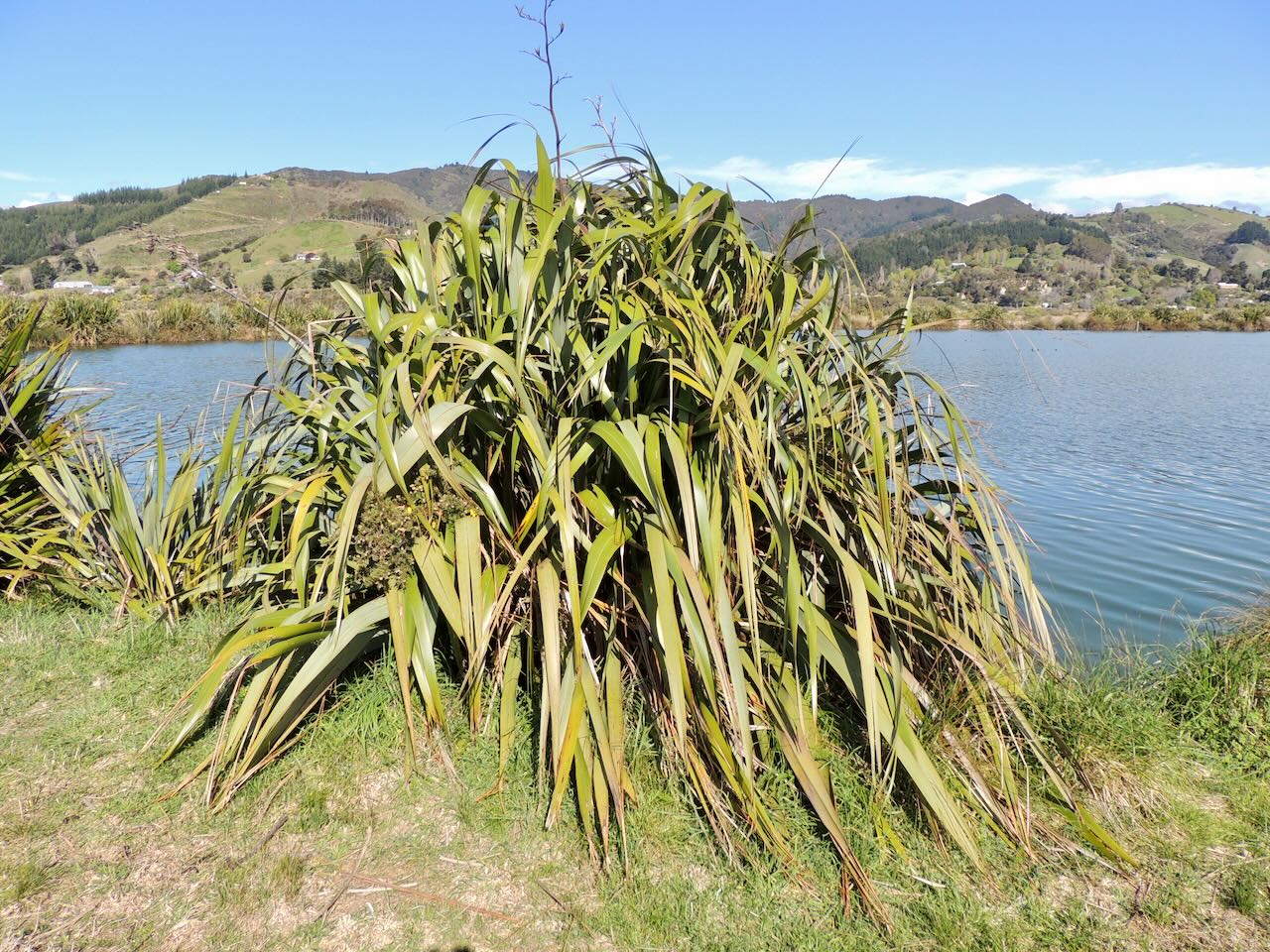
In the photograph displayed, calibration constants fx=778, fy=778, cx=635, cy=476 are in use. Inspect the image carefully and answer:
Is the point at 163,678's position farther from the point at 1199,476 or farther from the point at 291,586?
the point at 1199,476

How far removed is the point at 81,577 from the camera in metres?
4.13

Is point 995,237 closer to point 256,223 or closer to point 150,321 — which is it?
point 150,321

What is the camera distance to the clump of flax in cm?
244

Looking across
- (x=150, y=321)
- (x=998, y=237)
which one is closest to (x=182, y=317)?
(x=150, y=321)

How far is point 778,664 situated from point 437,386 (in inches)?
56.4

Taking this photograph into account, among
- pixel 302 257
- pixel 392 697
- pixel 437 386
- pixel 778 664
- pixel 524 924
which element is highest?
pixel 302 257

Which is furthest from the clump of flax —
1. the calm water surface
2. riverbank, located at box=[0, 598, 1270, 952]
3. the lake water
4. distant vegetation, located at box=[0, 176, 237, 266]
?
distant vegetation, located at box=[0, 176, 237, 266]

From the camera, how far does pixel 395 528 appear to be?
8.03ft

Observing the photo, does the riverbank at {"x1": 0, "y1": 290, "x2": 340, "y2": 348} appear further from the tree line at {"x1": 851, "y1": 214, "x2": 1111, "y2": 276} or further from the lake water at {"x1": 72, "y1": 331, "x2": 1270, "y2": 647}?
the tree line at {"x1": 851, "y1": 214, "x2": 1111, "y2": 276}

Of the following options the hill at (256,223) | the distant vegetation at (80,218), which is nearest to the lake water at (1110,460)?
→ the hill at (256,223)

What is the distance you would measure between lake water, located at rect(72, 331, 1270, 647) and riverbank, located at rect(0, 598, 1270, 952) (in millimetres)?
948

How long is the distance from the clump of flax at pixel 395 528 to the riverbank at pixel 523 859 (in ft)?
1.46

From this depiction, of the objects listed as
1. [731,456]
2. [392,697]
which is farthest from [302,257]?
[731,456]

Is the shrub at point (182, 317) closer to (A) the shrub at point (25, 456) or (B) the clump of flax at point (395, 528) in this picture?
(A) the shrub at point (25, 456)
